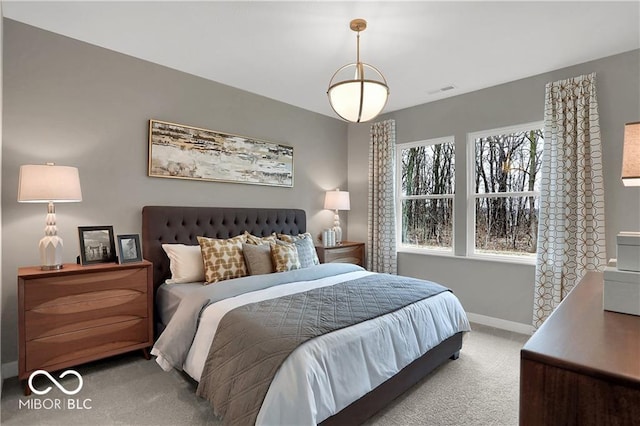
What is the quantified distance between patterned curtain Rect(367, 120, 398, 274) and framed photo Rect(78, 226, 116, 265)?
3163mm

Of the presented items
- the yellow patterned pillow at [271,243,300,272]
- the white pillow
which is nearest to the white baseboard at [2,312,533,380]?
the yellow patterned pillow at [271,243,300,272]

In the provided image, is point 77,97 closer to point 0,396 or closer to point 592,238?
point 0,396

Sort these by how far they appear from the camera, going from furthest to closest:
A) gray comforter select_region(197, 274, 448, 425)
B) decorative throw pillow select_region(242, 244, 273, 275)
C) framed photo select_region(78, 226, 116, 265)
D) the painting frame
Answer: the painting frame < decorative throw pillow select_region(242, 244, 273, 275) < framed photo select_region(78, 226, 116, 265) < gray comforter select_region(197, 274, 448, 425)

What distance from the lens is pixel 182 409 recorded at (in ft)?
6.72

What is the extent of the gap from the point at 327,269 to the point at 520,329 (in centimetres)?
222

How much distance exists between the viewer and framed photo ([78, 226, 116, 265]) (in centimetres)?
256

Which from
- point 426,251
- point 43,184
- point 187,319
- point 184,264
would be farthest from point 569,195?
point 43,184

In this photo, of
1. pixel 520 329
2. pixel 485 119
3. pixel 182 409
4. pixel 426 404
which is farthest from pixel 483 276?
pixel 182 409

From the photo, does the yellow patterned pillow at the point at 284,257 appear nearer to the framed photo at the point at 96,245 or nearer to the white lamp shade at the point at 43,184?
the framed photo at the point at 96,245

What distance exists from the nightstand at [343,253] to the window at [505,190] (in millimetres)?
1452

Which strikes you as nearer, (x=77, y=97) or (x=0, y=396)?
(x=0, y=396)

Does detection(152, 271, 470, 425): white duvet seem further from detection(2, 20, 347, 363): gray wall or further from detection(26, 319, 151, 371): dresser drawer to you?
detection(2, 20, 347, 363): gray wall

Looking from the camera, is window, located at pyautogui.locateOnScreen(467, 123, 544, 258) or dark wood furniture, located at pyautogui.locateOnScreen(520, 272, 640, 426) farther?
window, located at pyautogui.locateOnScreen(467, 123, 544, 258)

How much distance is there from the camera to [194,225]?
3.29m
